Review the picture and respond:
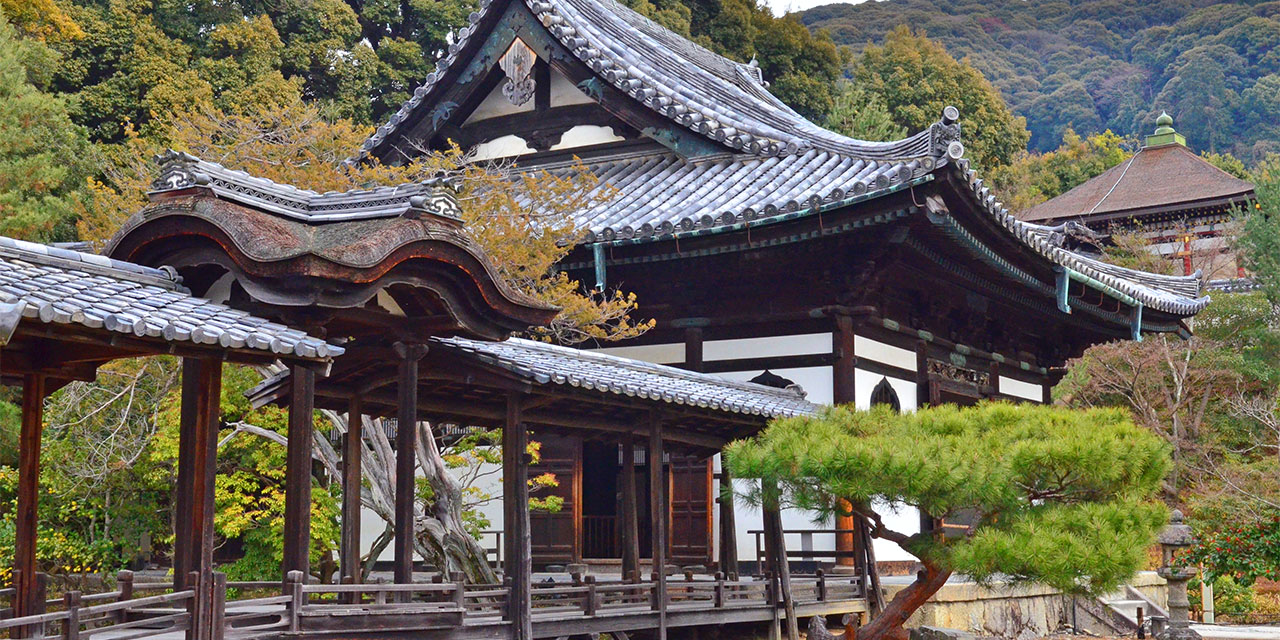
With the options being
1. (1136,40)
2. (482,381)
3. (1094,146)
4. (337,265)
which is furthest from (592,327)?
(1136,40)

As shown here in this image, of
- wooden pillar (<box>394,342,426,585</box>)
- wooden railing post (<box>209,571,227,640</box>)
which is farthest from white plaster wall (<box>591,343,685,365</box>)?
wooden railing post (<box>209,571,227,640</box>)

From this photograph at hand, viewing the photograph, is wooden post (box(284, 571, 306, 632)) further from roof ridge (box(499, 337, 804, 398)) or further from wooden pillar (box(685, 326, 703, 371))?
wooden pillar (box(685, 326, 703, 371))

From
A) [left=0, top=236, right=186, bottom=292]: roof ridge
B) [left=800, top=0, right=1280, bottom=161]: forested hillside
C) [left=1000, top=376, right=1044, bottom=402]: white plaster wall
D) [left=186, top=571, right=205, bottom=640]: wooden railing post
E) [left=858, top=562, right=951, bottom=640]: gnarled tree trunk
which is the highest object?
[left=800, top=0, right=1280, bottom=161]: forested hillside

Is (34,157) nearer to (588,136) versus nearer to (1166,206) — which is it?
(588,136)

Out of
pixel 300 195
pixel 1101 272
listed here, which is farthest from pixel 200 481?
pixel 1101 272

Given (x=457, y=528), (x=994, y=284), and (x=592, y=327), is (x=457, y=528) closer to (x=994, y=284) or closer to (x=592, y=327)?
(x=592, y=327)

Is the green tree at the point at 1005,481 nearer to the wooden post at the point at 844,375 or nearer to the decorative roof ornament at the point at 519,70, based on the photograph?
the wooden post at the point at 844,375

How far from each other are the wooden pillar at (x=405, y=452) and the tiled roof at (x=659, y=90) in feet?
24.6

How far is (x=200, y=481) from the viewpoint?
8.20 m

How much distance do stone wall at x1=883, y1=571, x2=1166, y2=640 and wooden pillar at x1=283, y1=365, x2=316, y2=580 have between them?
8.07 meters

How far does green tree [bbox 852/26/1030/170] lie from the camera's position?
45.0 metres

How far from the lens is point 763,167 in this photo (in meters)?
17.8

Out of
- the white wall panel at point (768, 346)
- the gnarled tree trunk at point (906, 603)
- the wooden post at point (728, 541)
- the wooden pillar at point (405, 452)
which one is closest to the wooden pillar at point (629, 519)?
the wooden post at point (728, 541)

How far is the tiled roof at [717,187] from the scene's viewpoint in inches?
599
